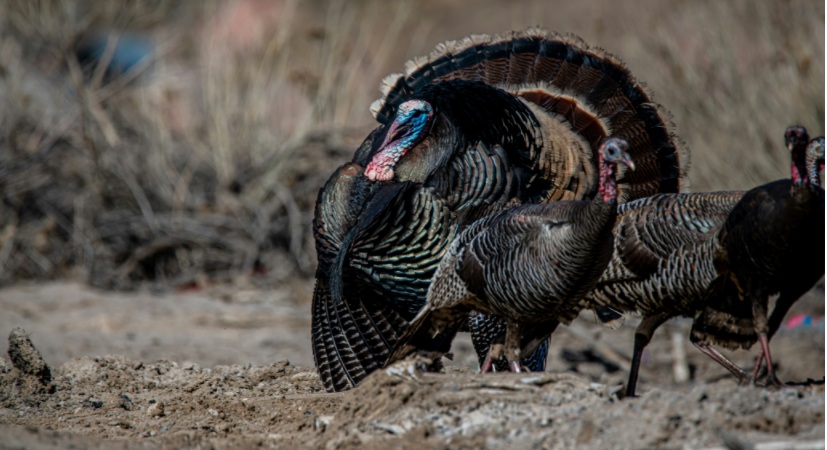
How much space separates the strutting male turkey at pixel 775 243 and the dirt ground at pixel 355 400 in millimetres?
403

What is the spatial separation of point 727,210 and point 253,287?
20.3 ft

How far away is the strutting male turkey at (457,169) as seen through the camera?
216 inches

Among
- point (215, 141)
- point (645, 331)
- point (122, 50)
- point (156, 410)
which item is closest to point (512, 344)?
point (645, 331)

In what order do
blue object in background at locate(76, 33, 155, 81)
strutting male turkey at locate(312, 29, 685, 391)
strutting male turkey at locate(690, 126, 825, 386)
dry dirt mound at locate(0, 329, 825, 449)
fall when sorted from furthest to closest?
blue object in background at locate(76, 33, 155, 81) → strutting male turkey at locate(312, 29, 685, 391) → strutting male turkey at locate(690, 126, 825, 386) → dry dirt mound at locate(0, 329, 825, 449)

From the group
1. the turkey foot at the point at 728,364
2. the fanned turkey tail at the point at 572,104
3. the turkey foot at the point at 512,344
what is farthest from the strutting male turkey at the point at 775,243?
the fanned turkey tail at the point at 572,104

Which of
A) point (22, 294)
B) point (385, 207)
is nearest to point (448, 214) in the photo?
point (385, 207)

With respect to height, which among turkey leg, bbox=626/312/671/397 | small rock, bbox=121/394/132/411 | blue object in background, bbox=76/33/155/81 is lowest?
turkey leg, bbox=626/312/671/397

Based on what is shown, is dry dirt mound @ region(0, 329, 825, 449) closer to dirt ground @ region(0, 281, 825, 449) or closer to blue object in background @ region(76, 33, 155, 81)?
dirt ground @ region(0, 281, 825, 449)

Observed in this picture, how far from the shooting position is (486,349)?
5.87 meters

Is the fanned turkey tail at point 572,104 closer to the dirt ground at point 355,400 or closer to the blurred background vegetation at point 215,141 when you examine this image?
the dirt ground at point 355,400

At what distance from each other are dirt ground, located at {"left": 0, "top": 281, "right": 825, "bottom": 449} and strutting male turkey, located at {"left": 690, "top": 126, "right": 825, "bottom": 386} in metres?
0.40

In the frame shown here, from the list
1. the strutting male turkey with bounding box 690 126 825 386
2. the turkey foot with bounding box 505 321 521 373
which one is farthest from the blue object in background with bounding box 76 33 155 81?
the strutting male turkey with bounding box 690 126 825 386

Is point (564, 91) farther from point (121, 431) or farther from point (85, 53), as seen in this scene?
point (85, 53)

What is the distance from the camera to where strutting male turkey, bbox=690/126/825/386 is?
13.6 ft
